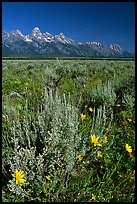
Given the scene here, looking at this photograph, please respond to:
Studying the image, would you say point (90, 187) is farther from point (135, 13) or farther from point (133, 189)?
point (135, 13)

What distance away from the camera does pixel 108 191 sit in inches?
72.3

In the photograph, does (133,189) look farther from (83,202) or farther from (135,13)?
(135,13)

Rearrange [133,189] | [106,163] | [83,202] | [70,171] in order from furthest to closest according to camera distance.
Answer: [106,163] < [70,171] < [133,189] < [83,202]

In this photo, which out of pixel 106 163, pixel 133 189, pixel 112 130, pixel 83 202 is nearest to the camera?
pixel 83 202

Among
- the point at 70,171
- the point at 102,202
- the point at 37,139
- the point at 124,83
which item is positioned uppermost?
the point at 124,83

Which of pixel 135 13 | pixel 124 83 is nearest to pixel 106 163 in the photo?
pixel 135 13

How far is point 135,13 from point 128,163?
1.15 meters

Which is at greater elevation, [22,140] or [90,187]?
[22,140]

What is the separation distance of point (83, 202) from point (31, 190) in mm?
391

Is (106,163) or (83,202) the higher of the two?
(106,163)

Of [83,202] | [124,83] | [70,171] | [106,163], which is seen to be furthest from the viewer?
[124,83]

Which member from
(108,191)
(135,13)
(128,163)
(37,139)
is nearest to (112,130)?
(128,163)

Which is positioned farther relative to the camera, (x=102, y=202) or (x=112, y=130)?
(x=112, y=130)

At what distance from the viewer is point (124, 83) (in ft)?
14.9
